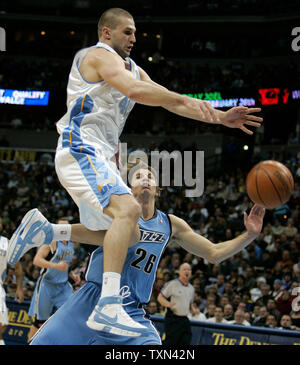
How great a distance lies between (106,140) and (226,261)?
926 cm

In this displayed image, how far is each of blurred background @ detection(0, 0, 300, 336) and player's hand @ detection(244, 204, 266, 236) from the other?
8.59 meters

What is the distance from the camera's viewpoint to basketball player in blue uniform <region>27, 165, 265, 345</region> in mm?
4118

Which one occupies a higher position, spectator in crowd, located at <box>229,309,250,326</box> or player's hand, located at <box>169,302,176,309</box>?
player's hand, located at <box>169,302,176,309</box>

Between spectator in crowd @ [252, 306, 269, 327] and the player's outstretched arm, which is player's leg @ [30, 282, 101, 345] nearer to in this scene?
the player's outstretched arm

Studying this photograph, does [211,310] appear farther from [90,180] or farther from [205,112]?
[205,112]

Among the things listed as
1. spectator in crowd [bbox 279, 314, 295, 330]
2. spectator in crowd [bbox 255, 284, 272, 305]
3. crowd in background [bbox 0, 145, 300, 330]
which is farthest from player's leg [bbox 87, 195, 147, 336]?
spectator in crowd [bbox 255, 284, 272, 305]

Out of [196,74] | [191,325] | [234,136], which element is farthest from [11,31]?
[191,325]

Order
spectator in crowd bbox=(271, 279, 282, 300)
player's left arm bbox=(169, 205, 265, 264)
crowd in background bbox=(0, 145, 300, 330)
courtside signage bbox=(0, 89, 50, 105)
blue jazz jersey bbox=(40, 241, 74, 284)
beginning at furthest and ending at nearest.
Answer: courtside signage bbox=(0, 89, 50, 105) → spectator in crowd bbox=(271, 279, 282, 300) → crowd in background bbox=(0, 145, 300, 330) → blue jazz jersey bbox=(40, 241, 74, 284) → player's left arm bbox=(169, 205, 265, 264)

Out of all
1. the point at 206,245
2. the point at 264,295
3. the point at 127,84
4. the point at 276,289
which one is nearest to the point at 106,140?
the point at 127,84

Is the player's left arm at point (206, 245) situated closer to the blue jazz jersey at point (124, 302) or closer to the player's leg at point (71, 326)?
the blue jazz jersey at point (124, 302)

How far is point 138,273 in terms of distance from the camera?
4.38 m

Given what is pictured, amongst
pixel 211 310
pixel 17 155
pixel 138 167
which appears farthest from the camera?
pixel 17 155

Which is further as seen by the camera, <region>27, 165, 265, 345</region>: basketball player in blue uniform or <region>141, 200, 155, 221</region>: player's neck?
<region>141, 200, 155, 221</region>: player's neck

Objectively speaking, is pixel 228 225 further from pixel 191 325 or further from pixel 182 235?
pixel 182 235
